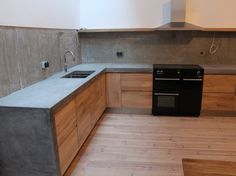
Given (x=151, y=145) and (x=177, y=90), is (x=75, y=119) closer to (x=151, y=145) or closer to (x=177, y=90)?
(x=151, y=145)

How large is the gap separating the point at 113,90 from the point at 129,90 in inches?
10.4

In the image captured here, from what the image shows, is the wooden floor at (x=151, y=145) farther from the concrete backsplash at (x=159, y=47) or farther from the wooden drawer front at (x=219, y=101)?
the concrete backsplash at (x=159, y=47)

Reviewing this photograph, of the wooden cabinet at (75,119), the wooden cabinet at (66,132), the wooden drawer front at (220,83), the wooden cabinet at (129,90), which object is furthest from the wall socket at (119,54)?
the wooden cabinet at (66,132)

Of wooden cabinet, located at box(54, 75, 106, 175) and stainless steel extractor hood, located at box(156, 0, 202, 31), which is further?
stainless steel extractor hood, located at box(156, 0, 202, 31)

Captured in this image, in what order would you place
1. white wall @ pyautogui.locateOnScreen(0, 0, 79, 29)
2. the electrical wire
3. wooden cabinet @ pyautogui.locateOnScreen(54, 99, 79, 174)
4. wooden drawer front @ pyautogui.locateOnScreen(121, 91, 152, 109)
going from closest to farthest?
wooden cabinet @ pyautogui.locateOnScreen(54, 99, 79, 174) → white wall @ pyautogui.locateOnScreen(0, 0, 79, 29) → wooden drawer front @ pyautogui.locateOnScreen(121, 91, 152, 109) → the electrical wire

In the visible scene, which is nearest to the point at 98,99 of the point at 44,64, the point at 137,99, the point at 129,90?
the point at 129,90

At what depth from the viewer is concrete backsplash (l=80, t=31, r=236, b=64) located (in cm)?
393

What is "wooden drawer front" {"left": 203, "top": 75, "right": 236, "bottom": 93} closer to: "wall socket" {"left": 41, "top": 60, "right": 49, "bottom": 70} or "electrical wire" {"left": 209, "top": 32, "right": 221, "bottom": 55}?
"electrical wire" {"left": 209, "top": 32, "right": 221, "bottom": 55}

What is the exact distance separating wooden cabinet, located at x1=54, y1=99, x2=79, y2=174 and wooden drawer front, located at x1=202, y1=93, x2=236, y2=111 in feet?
7.15

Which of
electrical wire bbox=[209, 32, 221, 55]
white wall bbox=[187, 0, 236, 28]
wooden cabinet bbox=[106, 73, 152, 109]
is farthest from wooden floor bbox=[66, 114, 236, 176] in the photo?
white wall bbox=[187, 0, 236, 28]

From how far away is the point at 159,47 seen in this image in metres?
4.08

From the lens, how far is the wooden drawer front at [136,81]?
3629 millimetres

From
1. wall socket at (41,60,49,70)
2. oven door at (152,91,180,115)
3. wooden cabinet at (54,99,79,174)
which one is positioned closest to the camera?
wooden cabinet at (54,99,79,174)

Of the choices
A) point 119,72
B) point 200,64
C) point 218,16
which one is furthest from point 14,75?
point 218,16
